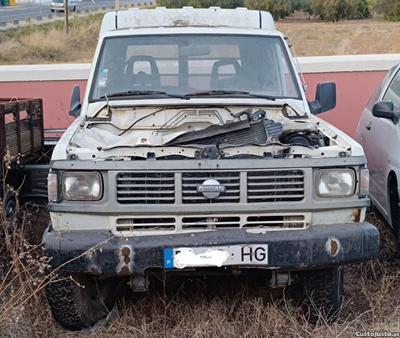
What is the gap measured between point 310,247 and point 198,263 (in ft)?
2.19

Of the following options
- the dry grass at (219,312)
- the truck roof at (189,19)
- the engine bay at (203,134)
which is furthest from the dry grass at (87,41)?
the dry grass at (219,312)

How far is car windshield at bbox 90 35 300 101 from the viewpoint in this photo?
5.26 metres

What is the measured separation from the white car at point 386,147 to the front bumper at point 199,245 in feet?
4.65

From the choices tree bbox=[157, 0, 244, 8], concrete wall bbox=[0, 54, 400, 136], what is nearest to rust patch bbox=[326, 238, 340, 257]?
concrete wall bbox=[0, 54, 400, 136]

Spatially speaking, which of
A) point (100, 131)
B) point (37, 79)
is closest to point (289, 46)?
point (100, 131)

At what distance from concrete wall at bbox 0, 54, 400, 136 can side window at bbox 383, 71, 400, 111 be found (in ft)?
9.24

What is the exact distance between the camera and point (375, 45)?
102ft

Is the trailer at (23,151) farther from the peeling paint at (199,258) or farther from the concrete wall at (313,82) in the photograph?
the concrete wall at (313,82)

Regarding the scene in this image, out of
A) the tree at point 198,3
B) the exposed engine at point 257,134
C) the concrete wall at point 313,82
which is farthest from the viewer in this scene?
the tree at point 198,3

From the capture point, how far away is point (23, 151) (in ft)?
19.4

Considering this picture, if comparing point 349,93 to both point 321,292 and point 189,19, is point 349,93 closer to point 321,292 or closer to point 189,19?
point 189,19

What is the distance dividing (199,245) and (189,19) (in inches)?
116

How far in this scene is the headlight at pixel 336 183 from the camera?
3.87 metres

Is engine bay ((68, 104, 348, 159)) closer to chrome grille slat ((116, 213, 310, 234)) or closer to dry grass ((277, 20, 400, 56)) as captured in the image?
chrome grille slat ((116, 213, 310, 234))
